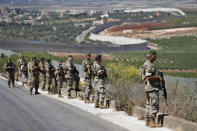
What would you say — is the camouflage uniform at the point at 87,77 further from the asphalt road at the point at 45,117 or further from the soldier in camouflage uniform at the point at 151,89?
the soldier in camouflage uniform at the point at 151,89

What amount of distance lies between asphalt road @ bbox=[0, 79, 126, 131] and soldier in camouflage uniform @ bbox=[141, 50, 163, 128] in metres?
0.85

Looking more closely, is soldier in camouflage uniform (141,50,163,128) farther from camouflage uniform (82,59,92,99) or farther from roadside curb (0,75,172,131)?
camouflage uniform (82,59,92,99)

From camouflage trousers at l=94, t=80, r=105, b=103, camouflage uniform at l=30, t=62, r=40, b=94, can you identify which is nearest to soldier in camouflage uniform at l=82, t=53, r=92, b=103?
camouflage trousers at l=94, t=80, r=105, b=103

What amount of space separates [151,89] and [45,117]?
3.89m

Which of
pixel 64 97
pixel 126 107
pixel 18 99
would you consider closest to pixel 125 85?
pixel 126 107

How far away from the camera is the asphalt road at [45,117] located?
12.8 meters

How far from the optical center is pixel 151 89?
1232 cm

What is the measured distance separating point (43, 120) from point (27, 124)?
2.65 feet

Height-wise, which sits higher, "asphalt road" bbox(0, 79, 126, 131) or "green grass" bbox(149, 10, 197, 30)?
"asphalt road" bbox(0, 79, 126, 131)

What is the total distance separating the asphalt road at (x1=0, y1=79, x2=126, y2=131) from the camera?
12773 millimetres

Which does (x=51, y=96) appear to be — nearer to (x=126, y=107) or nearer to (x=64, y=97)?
(x=64, y=97)

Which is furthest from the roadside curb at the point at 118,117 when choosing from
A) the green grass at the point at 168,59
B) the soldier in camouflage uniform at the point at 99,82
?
the green grass at the point at 168,59

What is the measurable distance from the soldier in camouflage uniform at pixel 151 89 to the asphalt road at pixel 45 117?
85 cm

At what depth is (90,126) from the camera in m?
13.0
